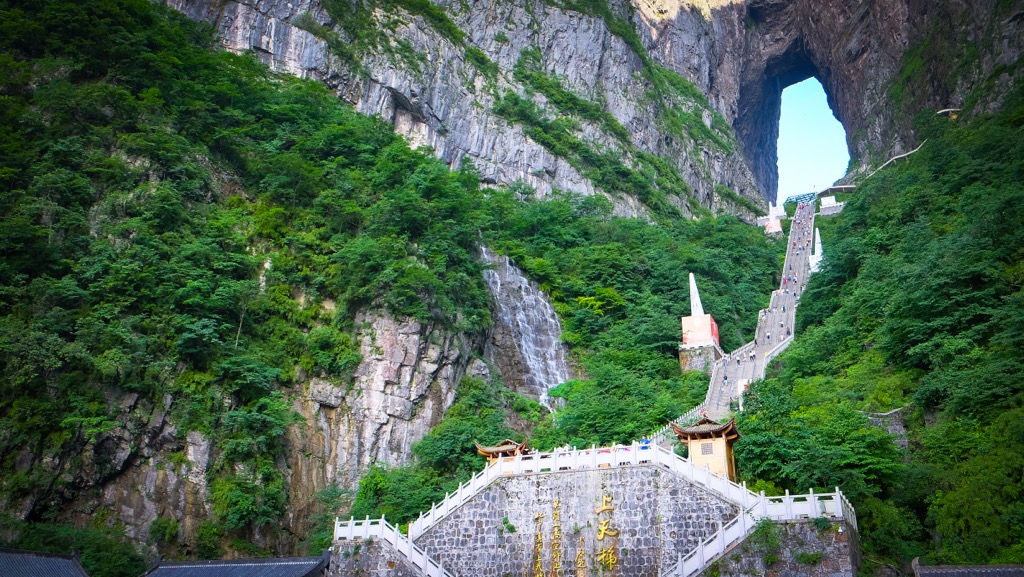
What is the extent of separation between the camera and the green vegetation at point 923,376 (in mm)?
19219

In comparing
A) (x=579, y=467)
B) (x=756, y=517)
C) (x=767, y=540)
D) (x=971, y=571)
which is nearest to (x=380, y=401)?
(x=579, y=467)

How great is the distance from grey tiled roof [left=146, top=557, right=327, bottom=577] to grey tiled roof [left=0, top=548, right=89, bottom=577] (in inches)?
66.3

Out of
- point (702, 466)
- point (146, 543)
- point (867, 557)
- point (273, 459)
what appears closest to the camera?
point (867, 557)

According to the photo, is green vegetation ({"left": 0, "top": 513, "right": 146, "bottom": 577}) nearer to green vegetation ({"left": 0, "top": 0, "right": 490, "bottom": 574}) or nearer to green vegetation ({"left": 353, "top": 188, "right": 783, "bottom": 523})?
green vegetation ({"left": 0, "top": 0, "right": 490, "bottom": 574})

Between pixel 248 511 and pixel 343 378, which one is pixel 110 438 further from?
pixel 343 378

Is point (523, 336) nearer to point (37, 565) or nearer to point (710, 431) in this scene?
point (710, 431)

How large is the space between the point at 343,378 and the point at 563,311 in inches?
547

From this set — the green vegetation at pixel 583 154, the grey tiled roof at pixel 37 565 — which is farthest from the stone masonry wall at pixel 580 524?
the green vegetation at pixel 583 154

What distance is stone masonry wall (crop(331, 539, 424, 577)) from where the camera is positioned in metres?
21.0

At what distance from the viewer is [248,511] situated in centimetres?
2416

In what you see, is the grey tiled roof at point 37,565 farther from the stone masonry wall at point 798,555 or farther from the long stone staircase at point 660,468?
the stone masonry wall at point 798,555

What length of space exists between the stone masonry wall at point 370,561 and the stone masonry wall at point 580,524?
2.66 ft

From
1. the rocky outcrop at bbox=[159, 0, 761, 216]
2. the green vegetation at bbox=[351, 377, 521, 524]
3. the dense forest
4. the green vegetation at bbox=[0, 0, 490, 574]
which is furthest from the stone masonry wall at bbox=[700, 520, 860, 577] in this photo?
the rocky outcrop at bbox=[159, 0, 761, 216]

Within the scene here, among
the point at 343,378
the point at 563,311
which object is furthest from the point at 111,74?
the point at 563,311
